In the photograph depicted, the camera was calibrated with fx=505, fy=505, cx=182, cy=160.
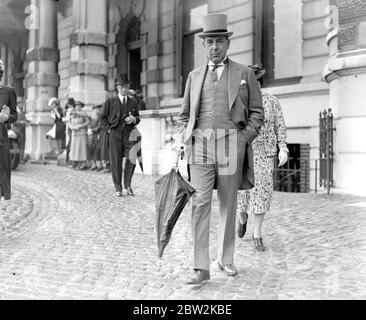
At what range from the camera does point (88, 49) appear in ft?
48.2

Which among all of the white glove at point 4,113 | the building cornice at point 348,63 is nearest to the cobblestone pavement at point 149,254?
the white glove at point 4,113

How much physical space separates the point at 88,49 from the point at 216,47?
37.4 feet

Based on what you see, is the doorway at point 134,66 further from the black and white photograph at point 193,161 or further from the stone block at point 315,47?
the stone block at point 315,47

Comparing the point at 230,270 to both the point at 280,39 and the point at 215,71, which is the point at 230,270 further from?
the point at 280,39

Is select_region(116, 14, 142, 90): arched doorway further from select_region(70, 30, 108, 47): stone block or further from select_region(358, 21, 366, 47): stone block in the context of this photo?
select_region(358, 21, 366, 47): stone block

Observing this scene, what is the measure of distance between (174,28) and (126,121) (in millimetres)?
7724

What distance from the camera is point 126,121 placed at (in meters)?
9.14

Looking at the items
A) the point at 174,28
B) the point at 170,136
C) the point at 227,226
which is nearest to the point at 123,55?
the point at 174,28

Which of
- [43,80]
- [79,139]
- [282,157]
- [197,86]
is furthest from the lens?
[43,80]

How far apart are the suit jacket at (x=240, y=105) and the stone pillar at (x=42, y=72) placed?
1514cm

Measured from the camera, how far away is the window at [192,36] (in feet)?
50.6

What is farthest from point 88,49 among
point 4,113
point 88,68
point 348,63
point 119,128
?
point 4,113

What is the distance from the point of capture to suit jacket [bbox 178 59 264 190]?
155 inches
